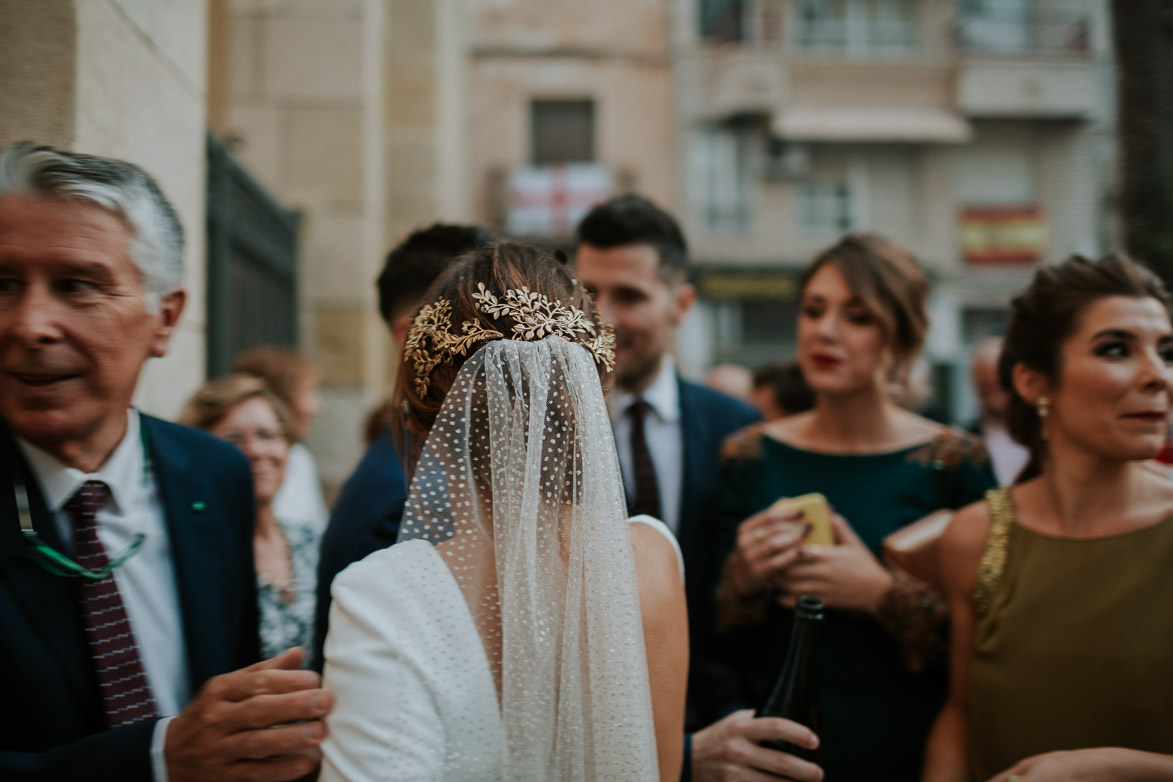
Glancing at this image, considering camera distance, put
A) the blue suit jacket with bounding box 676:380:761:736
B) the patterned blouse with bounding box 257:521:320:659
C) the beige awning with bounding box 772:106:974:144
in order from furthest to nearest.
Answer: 1. the beige awning with bounding box 772:106:974:144
2. the blue suit jacket with bounding box 676:380:761:736
3. the patterned blouse with bounding box 257:521:320:659

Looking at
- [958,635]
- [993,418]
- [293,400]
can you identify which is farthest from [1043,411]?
[993,418]

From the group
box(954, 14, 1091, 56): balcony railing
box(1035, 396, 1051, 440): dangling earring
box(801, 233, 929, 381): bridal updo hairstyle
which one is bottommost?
box(1035, 396, 1051, 440): dangling earring

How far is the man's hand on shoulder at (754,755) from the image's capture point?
1.70 m

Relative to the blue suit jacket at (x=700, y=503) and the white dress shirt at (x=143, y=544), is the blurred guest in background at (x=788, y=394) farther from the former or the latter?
the white dress shirt at (x=143, y=544)

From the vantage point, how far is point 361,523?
175 cm

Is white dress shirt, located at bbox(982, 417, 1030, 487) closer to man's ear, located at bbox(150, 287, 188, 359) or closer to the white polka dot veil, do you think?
the white polka dot veil

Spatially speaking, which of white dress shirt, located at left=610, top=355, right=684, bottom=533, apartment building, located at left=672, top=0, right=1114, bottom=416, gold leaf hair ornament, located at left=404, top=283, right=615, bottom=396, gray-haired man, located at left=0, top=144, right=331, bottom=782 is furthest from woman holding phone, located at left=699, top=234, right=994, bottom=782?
apartment building, located at left=672, top=0, right=1114, bottom=416

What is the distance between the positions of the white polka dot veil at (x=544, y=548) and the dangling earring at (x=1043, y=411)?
4.04 feet

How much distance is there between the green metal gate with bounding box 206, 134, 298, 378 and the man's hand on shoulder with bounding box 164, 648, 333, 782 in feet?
9.25

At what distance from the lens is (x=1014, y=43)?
656 inches

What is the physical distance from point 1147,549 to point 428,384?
159 centimetres

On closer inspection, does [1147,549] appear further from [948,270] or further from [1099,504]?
[948,270]

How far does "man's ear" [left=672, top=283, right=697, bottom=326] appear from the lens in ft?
10.4

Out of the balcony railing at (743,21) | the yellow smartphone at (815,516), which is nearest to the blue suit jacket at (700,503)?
the yellow smartphone at (815,516)
